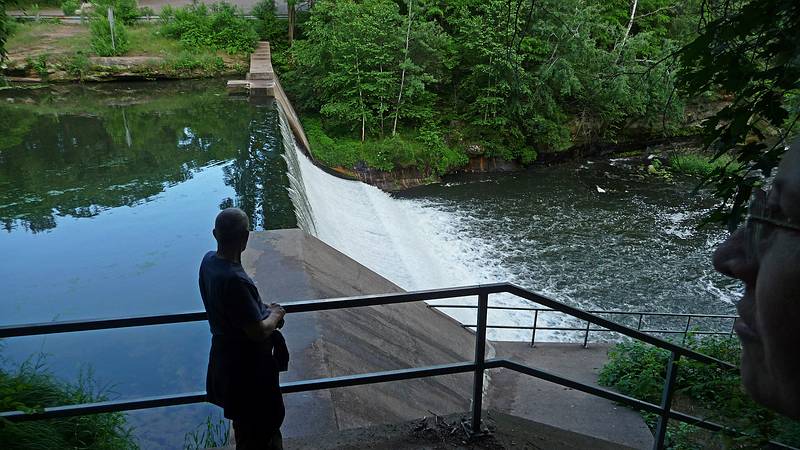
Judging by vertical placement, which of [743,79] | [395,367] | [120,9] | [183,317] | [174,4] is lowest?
[395,367]

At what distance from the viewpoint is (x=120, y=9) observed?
25219mm

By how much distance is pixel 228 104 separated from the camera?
20.3 m

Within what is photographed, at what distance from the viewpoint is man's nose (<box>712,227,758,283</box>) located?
3.53 feet

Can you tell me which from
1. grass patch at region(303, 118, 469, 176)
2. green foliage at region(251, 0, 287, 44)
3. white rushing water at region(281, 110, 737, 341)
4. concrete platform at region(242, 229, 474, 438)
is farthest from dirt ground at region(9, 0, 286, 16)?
concrete platform at region(242, 229, 474, 438)

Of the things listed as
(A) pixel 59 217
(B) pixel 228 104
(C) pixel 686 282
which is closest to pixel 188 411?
(A) pixel 59 217

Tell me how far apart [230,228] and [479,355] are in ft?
4.87

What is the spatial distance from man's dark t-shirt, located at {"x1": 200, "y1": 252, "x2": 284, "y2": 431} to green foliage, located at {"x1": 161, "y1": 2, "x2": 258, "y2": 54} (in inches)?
955

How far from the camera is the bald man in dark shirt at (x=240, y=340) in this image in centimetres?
262

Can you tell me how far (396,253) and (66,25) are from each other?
66.3 feet

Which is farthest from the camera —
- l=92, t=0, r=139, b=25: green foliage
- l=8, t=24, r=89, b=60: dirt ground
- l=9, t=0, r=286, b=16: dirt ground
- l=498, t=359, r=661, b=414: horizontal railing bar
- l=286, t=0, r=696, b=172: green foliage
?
l=9, t=0, r=286, b=16: dirt ground

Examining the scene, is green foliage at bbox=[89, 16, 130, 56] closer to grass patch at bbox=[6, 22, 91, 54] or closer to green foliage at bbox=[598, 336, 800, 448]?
grass patch at bbox=[6, 22, 91, 54]

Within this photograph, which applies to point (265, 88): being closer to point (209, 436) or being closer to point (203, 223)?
point (203, 223)

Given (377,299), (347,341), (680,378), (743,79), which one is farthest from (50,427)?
(680,378)

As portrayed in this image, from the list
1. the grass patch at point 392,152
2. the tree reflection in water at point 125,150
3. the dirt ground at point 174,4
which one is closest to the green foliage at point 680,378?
the tree reflection in water at point 125,150
